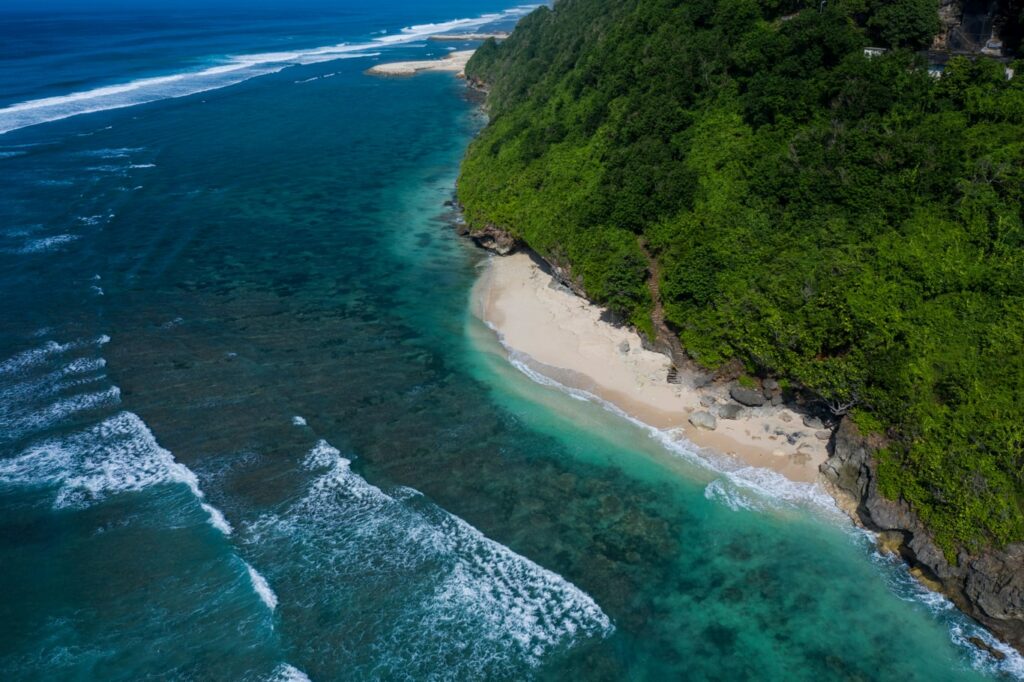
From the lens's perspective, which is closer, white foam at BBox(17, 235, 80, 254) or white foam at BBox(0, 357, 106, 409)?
white foam at BBox(0, 357, 106, 409)

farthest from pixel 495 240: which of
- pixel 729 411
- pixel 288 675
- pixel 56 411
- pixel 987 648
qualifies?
pixel 987 648

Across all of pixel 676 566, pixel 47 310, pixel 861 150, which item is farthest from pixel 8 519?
pixel 861 150

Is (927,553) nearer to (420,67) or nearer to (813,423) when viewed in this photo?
(813,423)

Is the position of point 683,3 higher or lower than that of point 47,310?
higher

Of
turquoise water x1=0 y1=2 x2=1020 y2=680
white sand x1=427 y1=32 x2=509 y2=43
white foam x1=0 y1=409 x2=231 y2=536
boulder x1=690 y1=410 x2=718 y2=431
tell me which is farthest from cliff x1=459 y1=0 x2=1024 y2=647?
white sand x1=427 y1=32 x2=509 y2=43

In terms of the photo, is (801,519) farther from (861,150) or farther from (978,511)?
(861,150)

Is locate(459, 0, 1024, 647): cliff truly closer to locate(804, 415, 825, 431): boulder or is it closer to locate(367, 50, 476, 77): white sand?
locate(804, 415, 825, 431): boulder
